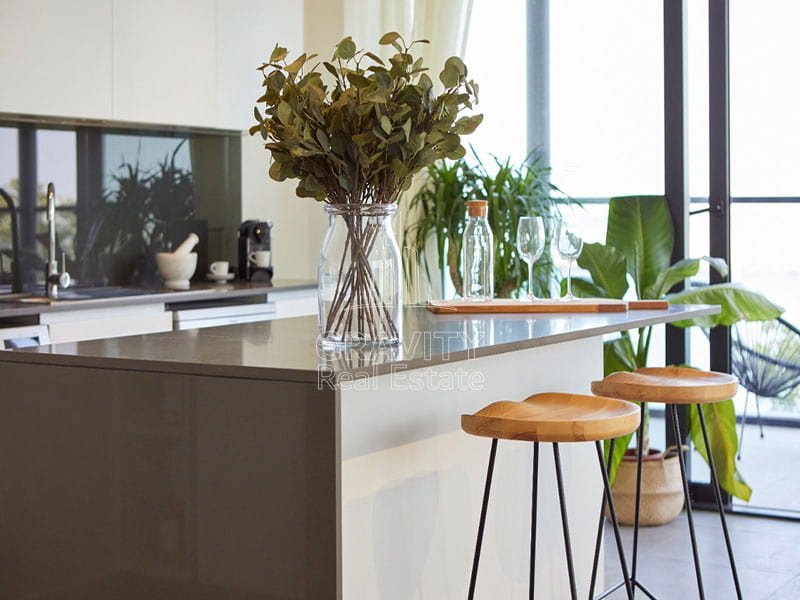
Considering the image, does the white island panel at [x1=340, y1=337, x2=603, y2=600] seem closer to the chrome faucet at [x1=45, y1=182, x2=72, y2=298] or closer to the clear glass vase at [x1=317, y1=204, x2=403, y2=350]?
the clear glass vase at [x1=317, y1=204, x2=403, y2=350]

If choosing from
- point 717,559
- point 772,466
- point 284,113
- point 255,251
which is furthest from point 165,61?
point 772,466

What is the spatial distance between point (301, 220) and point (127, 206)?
1.06 metres

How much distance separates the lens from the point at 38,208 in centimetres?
439

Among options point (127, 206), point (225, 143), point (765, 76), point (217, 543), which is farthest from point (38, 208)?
point (765, 76)

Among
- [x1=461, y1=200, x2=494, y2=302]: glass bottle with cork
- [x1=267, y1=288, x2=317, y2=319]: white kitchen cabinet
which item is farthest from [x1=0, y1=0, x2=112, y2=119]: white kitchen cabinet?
[x1=461, y1=200, x2=494, y2=302]: glass bottle with cork

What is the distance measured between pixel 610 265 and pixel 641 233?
0.27m

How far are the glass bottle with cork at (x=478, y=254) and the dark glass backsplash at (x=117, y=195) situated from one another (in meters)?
1.94

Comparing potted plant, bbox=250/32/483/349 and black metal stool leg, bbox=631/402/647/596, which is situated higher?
potted plant, bbox=250/32/483/349

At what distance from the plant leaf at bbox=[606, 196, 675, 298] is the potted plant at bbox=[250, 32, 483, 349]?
8.15 ft

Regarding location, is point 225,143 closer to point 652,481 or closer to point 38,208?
point 38,208

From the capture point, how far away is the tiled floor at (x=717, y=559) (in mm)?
3768

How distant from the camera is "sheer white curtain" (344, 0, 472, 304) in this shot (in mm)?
5098

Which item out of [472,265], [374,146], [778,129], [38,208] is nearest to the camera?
[374,146]

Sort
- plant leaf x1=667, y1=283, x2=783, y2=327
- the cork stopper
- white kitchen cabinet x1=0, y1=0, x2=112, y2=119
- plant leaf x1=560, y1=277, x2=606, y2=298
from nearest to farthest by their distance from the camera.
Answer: the cork stopper < white kitchen cabinet x1=0, y1=0, x2=112, y2=119 < plant leaf x1=667, y1=283, x2=783, y2=327 < plant leaf x1=560, y1=277, x2=606, y2=298
